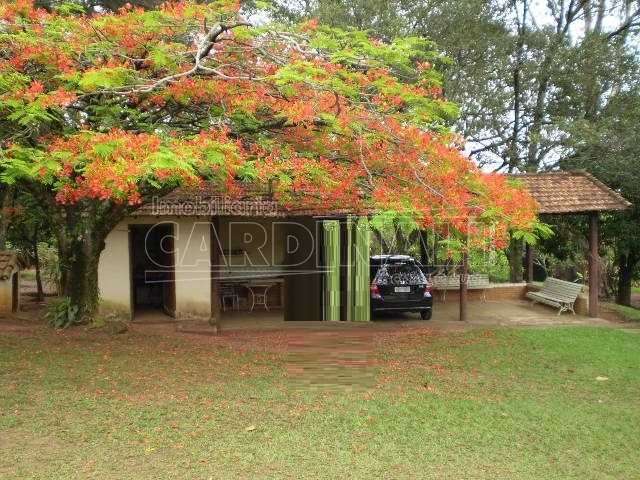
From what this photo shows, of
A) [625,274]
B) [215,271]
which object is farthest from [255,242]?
[625,274]

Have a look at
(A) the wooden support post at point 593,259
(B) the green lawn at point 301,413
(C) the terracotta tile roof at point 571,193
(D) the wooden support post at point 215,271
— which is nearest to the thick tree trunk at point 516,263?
(C) the terracotta tile roof at point 571,193

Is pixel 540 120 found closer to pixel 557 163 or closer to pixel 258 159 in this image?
pixel 557 163

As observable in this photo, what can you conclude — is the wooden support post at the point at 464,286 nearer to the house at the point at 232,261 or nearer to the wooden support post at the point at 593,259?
the house at the point at 232,261

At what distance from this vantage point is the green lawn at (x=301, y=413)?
4727 mm

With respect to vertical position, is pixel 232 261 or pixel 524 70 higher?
pixel 524 70

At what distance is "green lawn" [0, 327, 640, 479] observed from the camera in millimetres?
4727

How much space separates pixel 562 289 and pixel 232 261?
8.63 m

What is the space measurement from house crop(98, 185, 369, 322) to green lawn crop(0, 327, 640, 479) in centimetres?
302

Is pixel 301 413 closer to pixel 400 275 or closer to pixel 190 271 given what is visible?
pixel 400 275

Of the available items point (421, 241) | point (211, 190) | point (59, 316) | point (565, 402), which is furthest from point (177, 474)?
point (421, 241)

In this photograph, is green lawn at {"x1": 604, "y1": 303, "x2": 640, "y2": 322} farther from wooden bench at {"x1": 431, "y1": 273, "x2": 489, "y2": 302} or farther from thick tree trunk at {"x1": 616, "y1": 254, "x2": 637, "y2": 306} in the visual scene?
wooden bench at {"x1": 431, "y1": 273, "x2": 489, "y2": 302}

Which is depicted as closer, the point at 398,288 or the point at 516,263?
the point at 398,288

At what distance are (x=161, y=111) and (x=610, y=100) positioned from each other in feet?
45.5

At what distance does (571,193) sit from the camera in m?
13.1
